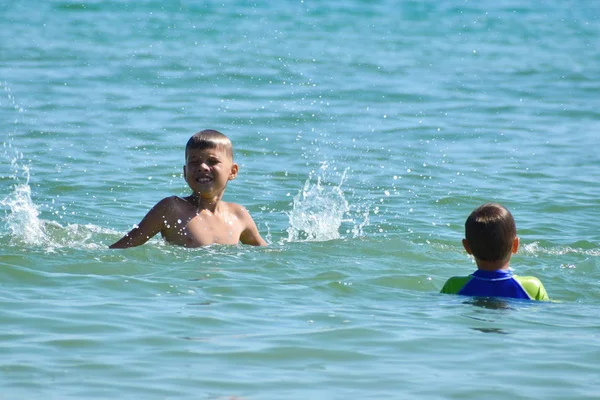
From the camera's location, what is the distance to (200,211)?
861 cm

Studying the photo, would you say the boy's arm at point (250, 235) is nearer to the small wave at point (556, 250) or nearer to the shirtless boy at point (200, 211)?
the shirtless boy at point (200, 211)

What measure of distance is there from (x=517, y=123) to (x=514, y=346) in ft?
31.6

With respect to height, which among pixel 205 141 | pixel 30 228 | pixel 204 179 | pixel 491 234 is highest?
pixel 205 141

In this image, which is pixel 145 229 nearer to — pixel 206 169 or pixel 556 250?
pixel 206 169

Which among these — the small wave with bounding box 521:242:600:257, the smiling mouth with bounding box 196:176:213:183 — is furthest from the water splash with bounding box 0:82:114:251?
the small wave with bounding box 521:242:600:257

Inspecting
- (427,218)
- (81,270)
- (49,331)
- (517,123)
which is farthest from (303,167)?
(49,331)

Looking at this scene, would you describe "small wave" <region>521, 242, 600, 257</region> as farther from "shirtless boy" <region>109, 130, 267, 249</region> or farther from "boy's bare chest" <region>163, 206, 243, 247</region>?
"boy's bare chest" <region>163, 206, 243, 247</region>

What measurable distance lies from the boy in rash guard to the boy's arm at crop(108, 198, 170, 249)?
243 centimetres

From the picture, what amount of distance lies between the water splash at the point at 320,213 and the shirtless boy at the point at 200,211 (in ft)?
2.82

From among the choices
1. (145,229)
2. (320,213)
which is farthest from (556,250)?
(145,229)

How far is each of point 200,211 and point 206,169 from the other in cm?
35

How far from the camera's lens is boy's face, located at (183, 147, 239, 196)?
8.45 metres

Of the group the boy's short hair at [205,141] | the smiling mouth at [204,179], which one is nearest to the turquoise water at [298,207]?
the smiling mouth at [204,179]

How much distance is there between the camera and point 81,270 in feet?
24.4
